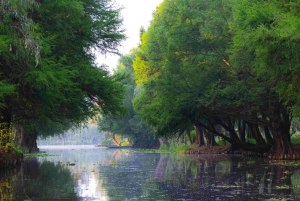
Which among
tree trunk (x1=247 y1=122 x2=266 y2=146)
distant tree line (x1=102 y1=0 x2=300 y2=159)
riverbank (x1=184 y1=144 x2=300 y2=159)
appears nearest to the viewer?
distant tree line (x1=102 y1=0 x2=300 y2=159)

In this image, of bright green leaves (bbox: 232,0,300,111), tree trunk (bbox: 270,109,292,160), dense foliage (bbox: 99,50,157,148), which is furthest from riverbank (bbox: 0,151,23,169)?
dense foliage (bbox: 99,50,157,148)

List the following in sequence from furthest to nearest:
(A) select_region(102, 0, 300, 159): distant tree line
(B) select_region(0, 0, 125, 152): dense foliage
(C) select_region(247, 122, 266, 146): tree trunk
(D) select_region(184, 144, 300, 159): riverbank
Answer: (D) select_region(184, 144, 300, 159): riverbank
(C) select_region(247, 122, 266, 146): tree trunk
(A) select_region(102, 0, 300, 159): distant tree line
(B) select_region(0, 0, 125, 152): dense foliage

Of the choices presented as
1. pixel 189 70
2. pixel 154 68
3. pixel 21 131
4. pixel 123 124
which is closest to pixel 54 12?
pixel 189 70

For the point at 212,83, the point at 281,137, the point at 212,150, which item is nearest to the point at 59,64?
the point at 212,83

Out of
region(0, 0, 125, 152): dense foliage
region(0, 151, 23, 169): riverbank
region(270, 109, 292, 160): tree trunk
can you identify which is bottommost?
region(0, 151, 23, 169): riverbank

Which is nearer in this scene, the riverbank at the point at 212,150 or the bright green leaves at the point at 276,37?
the bright green leaves at the point at 276,37

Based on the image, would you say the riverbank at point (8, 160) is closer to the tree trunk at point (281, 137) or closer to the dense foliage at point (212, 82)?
the dense foliage at point (212, 82)

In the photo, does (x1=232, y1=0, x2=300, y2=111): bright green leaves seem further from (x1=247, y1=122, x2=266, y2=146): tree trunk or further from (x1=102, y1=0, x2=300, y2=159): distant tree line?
(x1=247, y1=122, x2=266, y2=146): tree trunk

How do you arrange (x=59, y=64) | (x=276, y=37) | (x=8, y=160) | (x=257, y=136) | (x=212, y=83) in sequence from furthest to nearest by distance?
(x=257, y=136), (x=212, y=83), (x=8, y=160), (x=59, y=64), (x=276, y=37)

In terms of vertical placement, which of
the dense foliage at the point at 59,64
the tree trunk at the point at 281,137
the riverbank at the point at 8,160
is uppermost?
the dense foliage at the point at 59,64

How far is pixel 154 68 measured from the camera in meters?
58.8

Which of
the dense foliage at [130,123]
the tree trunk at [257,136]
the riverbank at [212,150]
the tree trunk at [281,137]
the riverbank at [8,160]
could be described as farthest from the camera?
the dense foliage at [130,123]

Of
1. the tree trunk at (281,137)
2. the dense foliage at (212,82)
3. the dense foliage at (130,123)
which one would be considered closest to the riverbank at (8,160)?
the dense foliage at (212,82)

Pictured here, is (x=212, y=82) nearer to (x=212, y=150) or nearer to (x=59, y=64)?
(x=59, y=64)
